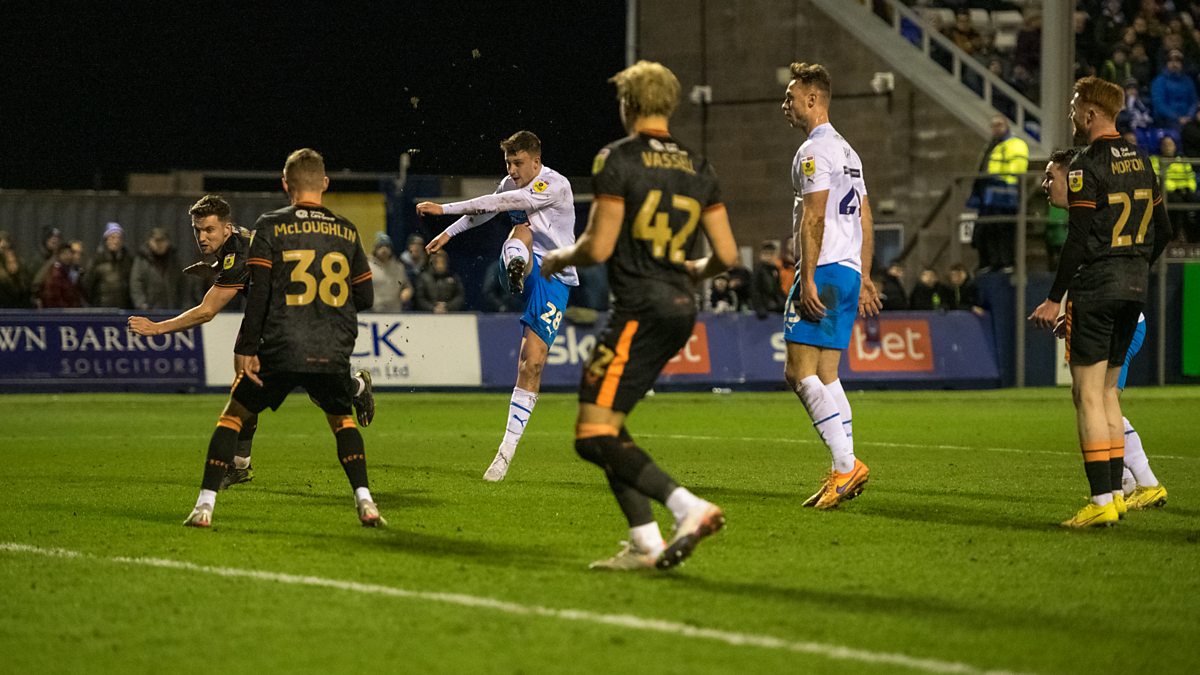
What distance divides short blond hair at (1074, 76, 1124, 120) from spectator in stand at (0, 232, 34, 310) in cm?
1745

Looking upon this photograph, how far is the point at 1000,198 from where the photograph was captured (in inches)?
985

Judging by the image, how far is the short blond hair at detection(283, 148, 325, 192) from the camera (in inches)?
336

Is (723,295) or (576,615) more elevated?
(723,295)

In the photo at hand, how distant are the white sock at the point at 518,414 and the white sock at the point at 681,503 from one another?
456cm

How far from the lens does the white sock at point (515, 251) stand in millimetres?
11609

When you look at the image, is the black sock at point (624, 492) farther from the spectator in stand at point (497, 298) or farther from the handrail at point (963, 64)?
the handrail at point (963, 64)

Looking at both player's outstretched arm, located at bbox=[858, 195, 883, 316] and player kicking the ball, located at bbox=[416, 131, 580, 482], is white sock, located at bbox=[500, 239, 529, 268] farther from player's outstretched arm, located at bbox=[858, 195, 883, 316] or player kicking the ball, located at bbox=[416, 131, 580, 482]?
player's outstretched arm, located at bbox=[858, 195, 883, 316]

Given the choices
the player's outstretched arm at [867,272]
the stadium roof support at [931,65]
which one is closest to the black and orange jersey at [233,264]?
the player's outstretched arm at [867,272]

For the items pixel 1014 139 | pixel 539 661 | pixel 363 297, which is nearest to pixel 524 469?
pixel 363 297

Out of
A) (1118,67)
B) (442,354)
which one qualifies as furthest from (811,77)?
(1118,67)

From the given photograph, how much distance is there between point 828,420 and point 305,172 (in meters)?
3.41

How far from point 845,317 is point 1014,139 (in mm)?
15993

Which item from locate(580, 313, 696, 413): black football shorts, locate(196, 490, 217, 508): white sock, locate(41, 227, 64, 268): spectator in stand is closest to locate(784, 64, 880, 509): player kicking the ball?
locate(580, 313, 696, 413): black football shorts

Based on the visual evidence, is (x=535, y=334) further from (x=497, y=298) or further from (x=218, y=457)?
(x=497, y=298)
